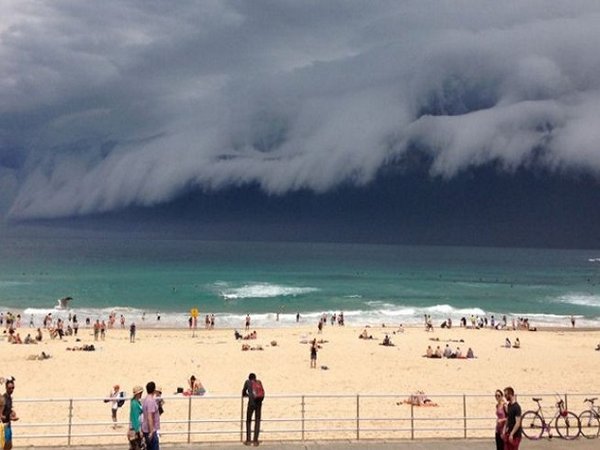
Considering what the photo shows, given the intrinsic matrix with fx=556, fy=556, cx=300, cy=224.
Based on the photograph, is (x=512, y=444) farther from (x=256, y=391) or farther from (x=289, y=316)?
(x=289, y=316)

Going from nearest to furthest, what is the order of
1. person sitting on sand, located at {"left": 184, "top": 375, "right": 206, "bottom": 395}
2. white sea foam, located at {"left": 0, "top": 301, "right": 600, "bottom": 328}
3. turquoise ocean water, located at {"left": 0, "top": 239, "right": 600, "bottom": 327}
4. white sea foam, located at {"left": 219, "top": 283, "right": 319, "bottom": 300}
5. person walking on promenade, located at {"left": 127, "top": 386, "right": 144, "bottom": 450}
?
person walking on promenade, located at {"left": 127, "top": 386, "right": 144, "bottom": 450}
person sitting on sand, located at {"left": 184, "top": 375, "right": 206, "bottom": 395}
white sea foam, located at {"left": 0, "top": 301, "right": 600, "bottom": 328}
turquoise ocean water, located at {"left": 0, "top": 239, "right": 600, "bottom": 327}
white sea foam, located at {"left": 219, "top": 283, "right": 319, "bottom": 300}

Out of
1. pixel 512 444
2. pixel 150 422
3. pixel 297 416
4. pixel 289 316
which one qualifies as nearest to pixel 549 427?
pixel 512 444

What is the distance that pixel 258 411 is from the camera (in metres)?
10.9

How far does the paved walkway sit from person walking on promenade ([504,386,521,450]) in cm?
167

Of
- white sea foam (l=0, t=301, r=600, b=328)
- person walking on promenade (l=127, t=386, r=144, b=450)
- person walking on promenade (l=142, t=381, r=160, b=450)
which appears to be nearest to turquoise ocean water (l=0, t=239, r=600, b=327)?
white sea foam (l=0, t=301, r=600, b=328)

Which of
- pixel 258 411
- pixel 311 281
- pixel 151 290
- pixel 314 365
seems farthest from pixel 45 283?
pixel 258 411

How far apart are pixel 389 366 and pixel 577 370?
9.27m

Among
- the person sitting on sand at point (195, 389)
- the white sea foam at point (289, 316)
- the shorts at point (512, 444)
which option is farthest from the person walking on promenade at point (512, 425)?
the white sea foam at point (289, 316)

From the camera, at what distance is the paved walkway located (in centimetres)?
1020

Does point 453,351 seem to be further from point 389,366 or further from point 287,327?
point 287,327

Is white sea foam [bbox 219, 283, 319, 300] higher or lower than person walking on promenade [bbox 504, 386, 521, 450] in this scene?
higher

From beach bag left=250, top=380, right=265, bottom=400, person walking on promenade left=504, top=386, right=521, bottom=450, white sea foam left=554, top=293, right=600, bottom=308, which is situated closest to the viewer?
person walking on promenade left=504, top=386, right=521, bottom=450

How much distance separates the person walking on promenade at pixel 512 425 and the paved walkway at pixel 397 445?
5.48 ft

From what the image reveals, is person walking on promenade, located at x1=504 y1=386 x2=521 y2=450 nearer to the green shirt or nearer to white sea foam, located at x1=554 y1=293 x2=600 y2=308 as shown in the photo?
the green shirt
